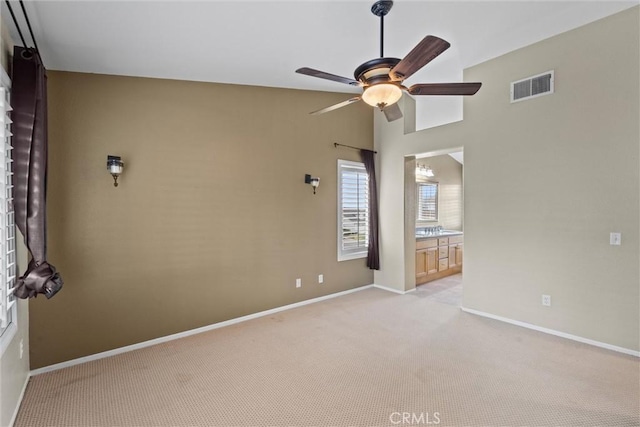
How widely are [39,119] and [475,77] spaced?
4657 mm

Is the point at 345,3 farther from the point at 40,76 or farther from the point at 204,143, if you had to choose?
the point at 40,76

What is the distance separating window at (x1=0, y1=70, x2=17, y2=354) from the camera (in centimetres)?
203

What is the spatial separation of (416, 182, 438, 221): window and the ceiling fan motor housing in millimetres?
4984

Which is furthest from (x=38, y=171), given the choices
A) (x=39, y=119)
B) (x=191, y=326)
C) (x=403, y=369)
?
(x=403, y=369)

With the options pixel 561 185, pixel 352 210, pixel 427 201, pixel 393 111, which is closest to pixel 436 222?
pixel 427 201

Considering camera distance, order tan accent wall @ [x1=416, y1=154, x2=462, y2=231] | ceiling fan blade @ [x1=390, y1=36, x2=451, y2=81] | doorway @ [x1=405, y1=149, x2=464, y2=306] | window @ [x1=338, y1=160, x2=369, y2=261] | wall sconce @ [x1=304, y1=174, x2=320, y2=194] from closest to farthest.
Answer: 1. ceiling fan blade @ [x1=390, y1=36, x2=451, y2=81]
2. wall sconce @ [x1=304, y1=174, x2=320, y2=194]
3. window @ [x1=338, y1=160, x2=369, y2=261]
4. doorway @ [x1=405, y1=149, x2=464, y2=306]
5. tan accent wall @ [x1=416, y1=154, x2=462, y2=231]

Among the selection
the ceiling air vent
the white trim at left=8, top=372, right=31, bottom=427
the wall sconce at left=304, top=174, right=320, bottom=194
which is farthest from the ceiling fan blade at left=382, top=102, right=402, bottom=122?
the white trim at left=8, top=372, right=31, bottom=427

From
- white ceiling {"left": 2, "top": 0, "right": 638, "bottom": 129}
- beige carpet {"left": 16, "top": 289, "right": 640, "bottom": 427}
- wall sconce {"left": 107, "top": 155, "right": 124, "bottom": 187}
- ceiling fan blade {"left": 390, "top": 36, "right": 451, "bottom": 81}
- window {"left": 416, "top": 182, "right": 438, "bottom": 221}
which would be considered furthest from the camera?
window {"left": 416, "top": 182, "right": 438, "bottom": 221}

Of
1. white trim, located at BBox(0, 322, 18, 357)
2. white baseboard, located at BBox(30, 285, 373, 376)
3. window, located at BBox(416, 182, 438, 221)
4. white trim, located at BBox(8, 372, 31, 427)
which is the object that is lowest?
white trim, located at BBox(8, 372, 31, 427)

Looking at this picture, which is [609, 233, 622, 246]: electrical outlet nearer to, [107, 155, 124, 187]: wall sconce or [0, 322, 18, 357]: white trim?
[107, 155, 124, 187]: wall sconce

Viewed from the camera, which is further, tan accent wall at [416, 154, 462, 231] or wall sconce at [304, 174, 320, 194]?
tan accent wall at [416, 154, 462, 231]

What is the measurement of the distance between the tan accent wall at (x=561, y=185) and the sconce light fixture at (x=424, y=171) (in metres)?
2.29

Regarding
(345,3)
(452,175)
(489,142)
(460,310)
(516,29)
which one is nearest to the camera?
(345,3)

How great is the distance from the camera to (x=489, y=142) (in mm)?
3881
